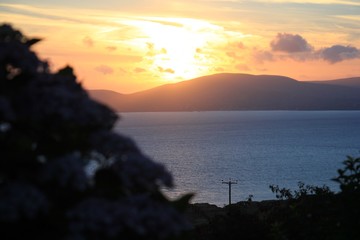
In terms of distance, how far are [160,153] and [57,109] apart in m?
144

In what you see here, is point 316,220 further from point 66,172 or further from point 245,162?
point 245,162

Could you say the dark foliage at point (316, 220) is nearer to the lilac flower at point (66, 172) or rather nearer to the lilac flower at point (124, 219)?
the lilac flower at point (124, 219)

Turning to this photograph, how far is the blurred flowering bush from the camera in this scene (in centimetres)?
290

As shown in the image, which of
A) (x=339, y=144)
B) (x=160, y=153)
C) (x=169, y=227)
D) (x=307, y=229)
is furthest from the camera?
(x=339, y=144)

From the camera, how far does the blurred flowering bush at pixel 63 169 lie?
290 cm

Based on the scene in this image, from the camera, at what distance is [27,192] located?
9.29 feet

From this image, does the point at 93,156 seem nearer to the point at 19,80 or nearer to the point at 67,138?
the point at 67,138

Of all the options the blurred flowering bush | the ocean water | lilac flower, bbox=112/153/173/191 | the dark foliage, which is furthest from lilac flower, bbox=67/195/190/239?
the ocean water

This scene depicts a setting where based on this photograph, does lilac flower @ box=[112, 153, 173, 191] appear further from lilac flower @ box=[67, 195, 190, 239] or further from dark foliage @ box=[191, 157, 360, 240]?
dark foliage @ box=[191, 157, 360, 240]

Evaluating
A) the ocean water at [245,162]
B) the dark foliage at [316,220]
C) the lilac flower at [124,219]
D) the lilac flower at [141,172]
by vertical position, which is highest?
the lilac flower at [141,172]

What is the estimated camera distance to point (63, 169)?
9.50 feet

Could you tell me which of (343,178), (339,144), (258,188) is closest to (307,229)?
(343,178)

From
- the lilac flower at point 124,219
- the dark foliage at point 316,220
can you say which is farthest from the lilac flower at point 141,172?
the dark foliage at point 316,220

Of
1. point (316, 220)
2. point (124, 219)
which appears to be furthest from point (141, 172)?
point (316, 220)
